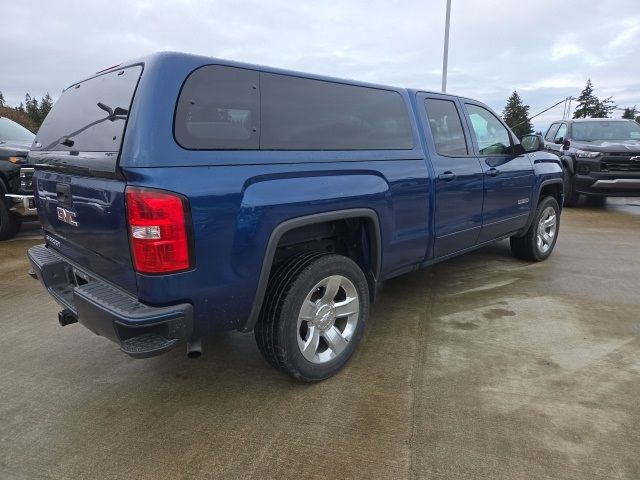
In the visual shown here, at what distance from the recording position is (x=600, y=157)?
8.55 m

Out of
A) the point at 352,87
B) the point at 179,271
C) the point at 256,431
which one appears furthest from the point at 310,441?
the point at 352,87

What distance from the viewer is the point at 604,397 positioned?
257 centimetres

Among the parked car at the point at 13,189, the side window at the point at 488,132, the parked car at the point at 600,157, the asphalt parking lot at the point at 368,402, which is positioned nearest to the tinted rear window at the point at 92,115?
the asphalt parking lot at the point at 368,402

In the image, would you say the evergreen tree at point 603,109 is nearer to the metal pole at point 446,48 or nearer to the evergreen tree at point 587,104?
the evergreen tree at point 587,104

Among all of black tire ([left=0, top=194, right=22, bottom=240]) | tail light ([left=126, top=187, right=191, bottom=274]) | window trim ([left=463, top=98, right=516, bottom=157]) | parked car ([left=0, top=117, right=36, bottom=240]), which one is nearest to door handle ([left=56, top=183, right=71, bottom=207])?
tail light ([left=126, top=187, right=191, bottom=274])

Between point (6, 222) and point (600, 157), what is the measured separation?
1017cm

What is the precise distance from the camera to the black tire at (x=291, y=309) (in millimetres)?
2471

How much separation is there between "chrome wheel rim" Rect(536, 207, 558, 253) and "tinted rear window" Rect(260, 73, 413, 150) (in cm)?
274

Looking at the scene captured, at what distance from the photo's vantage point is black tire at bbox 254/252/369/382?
2471 mm

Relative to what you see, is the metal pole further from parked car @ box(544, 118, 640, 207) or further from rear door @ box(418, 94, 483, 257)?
rear door @ box(418, 94, 483, 257)

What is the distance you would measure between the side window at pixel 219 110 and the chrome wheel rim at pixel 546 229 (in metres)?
4.06

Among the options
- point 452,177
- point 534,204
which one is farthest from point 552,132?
point 452,177

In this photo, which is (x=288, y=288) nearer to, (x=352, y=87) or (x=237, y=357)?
(x=237, y=357)

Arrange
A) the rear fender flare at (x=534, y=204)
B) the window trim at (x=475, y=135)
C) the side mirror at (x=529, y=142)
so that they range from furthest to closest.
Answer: the rear fender flare at (x=534, y=204), the side mirror at (x=529, y=142), the window trim at (x=475, y=135)
